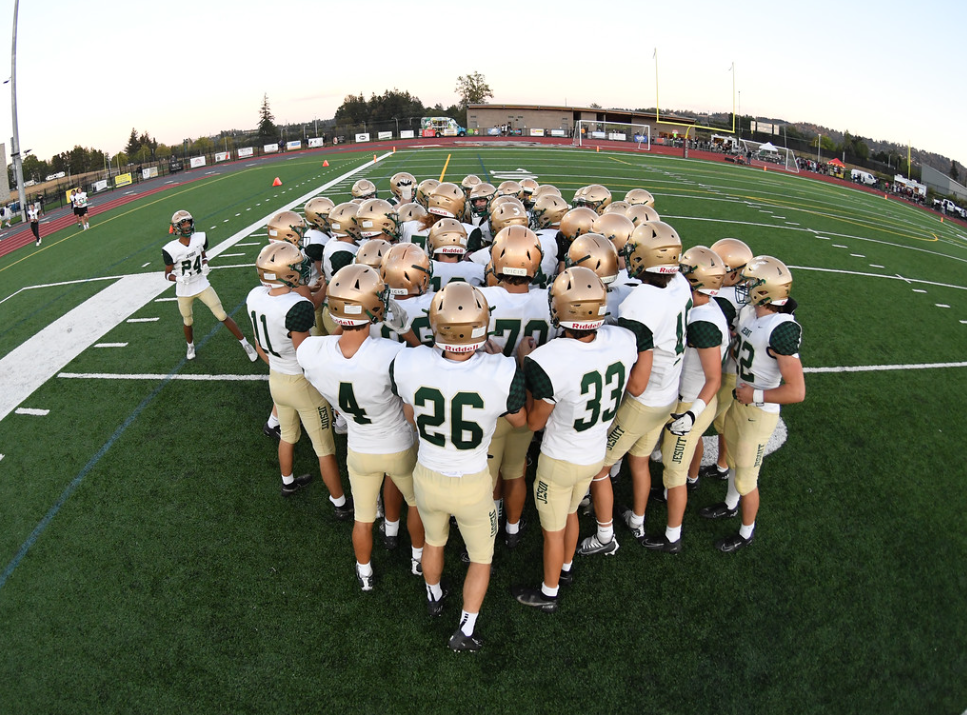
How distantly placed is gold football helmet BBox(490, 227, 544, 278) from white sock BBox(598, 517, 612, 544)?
192 centimetres

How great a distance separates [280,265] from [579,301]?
2.28 metres

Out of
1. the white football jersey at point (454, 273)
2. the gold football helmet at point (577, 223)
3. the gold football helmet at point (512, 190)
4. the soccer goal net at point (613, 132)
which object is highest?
the soccer goal net at point (613, 132)

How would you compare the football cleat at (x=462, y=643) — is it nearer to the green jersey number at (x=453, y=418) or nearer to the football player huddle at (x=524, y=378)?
the football player huddle at (x=524, y=378)

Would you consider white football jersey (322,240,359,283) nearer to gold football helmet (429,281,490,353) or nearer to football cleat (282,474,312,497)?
football cleat (282,474,312,497)

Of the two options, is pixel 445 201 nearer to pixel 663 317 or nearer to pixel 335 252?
pixel 335 252

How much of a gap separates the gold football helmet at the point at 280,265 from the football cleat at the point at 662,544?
3.32 meters

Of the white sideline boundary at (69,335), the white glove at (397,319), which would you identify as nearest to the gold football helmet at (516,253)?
the white glove at (397,319)

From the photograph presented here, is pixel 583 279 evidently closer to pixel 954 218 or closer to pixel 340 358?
pixel 340 358

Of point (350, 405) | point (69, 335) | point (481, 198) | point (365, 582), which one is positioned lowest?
point (365, 582)


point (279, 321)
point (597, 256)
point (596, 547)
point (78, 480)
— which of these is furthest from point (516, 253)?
point (78, 480)

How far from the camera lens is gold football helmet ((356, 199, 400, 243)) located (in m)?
5.09

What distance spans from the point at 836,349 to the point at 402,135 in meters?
43.3

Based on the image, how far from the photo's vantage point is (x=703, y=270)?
3.73 metres

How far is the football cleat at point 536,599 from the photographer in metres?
3.69
